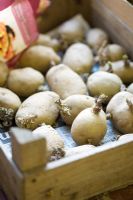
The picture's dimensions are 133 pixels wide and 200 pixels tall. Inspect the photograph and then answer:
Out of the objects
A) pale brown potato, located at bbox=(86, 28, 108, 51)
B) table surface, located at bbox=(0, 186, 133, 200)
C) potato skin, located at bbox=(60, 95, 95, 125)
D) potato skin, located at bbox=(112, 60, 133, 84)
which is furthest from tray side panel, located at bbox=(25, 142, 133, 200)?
pale brown potato, located at bbox=(86, 28, 108, 51)

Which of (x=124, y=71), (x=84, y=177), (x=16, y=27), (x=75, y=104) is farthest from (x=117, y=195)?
(x=16, y=27)

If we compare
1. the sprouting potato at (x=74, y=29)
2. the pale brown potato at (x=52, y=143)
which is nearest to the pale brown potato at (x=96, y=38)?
the sprouting potato at (x=74, y=29)

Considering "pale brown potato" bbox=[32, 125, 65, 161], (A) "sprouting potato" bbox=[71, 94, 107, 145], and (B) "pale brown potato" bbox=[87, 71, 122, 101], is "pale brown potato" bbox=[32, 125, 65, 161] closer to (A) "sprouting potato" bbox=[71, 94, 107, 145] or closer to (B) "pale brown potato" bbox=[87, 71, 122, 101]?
(A) "sprouting potato" bbox=[71, 94, 107, 145]

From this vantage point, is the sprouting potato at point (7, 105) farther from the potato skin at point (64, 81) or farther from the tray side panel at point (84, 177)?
the tray side panel at point (84, 177)

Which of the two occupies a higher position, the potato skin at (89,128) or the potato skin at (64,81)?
the potato skin at (64,81)

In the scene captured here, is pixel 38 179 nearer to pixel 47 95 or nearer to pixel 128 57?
pixel 47 95

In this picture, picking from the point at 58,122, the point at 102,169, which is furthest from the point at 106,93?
the point at 102,169
